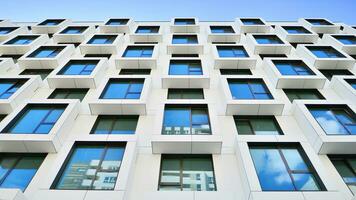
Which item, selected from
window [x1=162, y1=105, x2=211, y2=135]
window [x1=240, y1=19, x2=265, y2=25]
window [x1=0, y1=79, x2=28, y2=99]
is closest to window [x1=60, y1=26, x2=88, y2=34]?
window [x1=0, y1=79, x2=28, y2=99]

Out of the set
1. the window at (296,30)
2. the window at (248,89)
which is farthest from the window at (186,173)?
the window at (296,30)

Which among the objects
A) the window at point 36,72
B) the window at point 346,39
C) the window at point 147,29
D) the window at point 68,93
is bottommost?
the window at point 68,93

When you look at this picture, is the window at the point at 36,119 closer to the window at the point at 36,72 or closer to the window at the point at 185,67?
the window at the point at 36,72

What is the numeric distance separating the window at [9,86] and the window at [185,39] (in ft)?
43.8

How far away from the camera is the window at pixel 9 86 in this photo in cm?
1528

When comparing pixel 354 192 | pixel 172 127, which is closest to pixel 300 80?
pixel 354 192

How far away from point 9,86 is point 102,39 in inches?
400

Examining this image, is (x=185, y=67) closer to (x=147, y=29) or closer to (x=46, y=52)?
(x=147, y=29)

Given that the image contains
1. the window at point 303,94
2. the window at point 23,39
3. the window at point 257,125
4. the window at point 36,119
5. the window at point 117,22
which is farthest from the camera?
the window at point 117,22

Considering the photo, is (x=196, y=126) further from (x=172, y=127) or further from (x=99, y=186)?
(x=99, y=186)

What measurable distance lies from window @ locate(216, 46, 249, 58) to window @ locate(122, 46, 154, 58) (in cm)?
611

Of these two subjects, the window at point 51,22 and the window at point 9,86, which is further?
the window at point 51,22

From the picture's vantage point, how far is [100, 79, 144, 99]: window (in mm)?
15211

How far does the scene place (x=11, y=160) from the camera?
37.6ft
